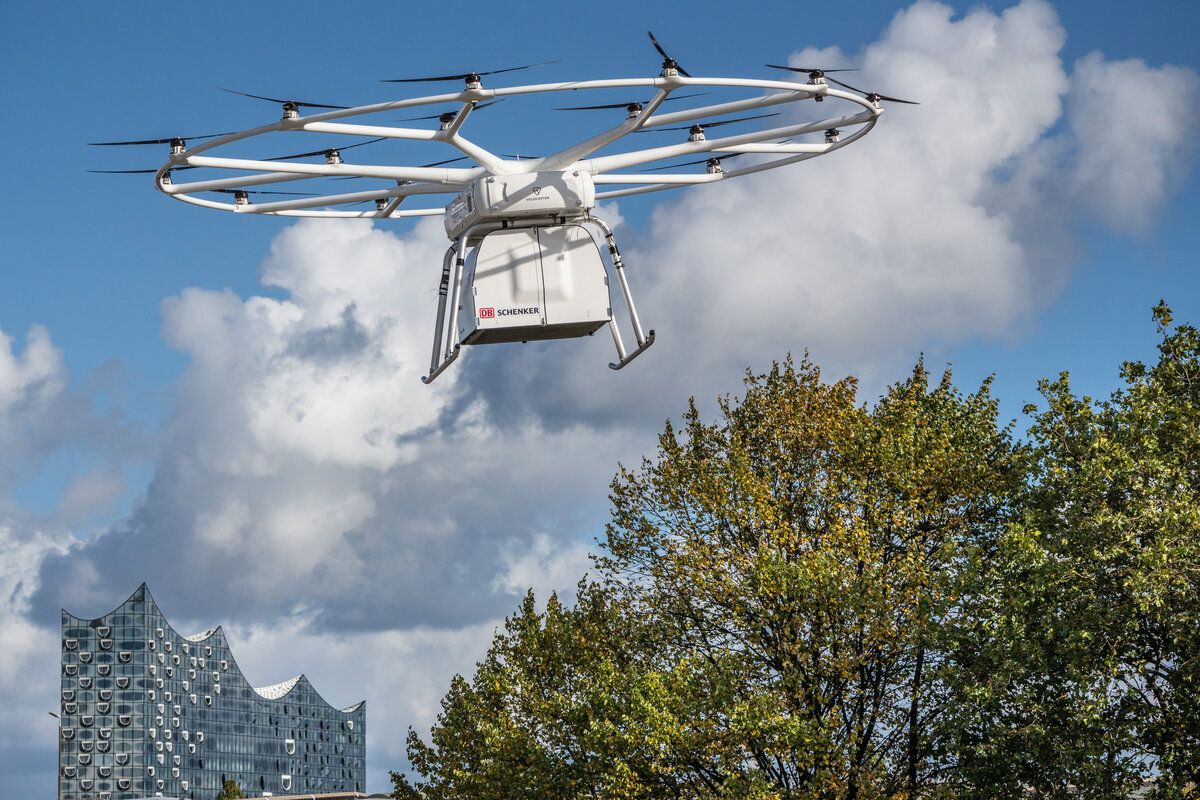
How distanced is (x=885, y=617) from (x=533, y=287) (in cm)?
1564

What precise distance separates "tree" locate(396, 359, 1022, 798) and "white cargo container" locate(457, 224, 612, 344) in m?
13.0

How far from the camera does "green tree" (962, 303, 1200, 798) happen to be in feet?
91.3

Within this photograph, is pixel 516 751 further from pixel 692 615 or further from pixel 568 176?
pixel 568 176

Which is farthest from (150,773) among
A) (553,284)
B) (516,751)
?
(553,284)

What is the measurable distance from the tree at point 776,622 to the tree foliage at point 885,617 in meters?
0.07

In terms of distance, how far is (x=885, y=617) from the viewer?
3131 cm

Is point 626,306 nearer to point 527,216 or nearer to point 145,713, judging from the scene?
point 527,216

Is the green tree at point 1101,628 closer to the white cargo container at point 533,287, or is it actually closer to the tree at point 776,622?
the tree at point 776,622

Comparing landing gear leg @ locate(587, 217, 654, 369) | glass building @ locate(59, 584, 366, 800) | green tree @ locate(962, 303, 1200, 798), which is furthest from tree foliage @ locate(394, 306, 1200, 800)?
glass building @ locate(59, 584, 366, 800)

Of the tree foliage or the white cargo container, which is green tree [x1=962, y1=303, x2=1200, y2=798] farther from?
the white cargo container

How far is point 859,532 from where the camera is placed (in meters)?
31.9

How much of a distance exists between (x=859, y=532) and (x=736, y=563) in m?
2.85

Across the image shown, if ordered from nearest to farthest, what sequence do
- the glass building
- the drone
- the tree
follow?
the drone, the tree, the glass building

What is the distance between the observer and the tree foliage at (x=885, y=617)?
28609 mm
